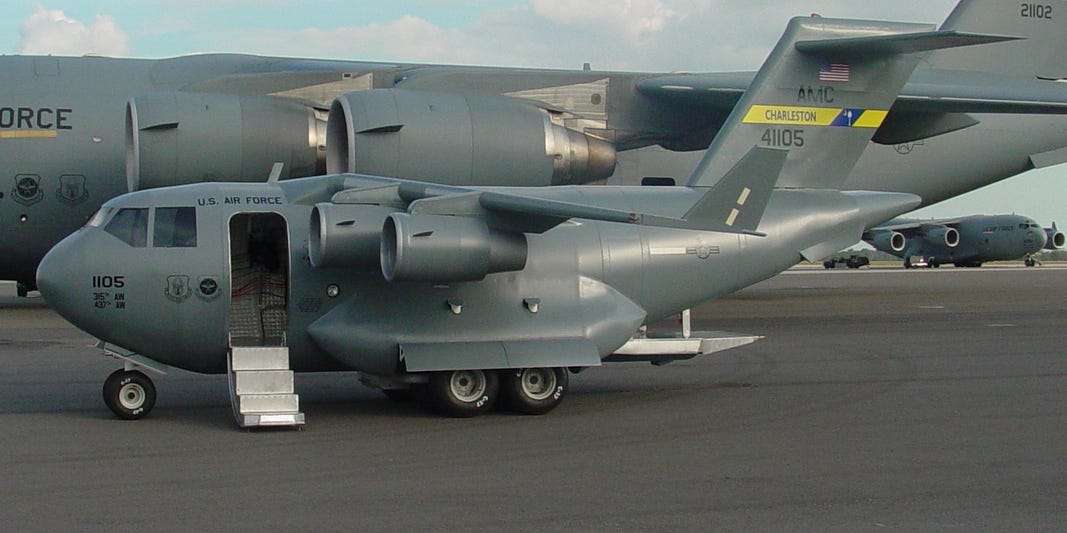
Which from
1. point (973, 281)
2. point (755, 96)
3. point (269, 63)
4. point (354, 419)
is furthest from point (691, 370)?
point (973, 281)

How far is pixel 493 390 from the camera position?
35.6 ft

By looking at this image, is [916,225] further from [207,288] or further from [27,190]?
[207,288]

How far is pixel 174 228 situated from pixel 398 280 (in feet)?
7.05

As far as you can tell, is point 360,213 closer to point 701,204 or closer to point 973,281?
point 701,204

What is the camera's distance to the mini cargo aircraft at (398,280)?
10172mm

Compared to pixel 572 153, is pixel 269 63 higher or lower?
higher

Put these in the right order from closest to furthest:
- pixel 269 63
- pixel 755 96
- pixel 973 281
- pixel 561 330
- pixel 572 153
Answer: pixel 561 330
pixel 755 96
pixel 572 153
pixel 269 63
pixel 973 281

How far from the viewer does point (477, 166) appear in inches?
728

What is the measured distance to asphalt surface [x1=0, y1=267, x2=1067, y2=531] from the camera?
6.86 meters

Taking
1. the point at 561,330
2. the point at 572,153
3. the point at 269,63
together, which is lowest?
the point at 561,330

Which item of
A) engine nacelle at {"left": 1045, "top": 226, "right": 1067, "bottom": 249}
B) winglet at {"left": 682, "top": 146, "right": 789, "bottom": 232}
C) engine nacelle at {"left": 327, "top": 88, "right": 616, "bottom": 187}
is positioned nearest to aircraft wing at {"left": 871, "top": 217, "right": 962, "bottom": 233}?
engine nacelle at {"left": 1045, "top": 226, "right": 1067, "bottom": 249}

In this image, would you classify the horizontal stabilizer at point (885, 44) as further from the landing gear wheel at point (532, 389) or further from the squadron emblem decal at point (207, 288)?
the squadron emblem decal at point (207, 288)

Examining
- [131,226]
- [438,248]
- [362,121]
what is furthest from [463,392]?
[362,121]

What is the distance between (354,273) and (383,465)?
108 inches
